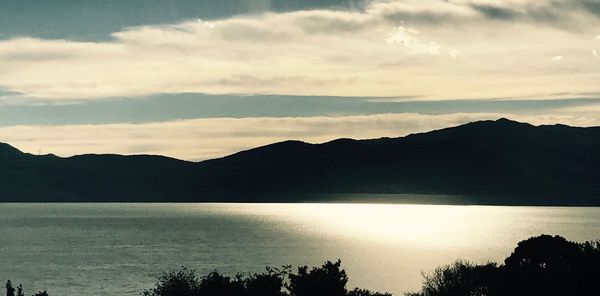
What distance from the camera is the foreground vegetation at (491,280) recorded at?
231ft

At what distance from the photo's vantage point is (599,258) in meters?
76.1

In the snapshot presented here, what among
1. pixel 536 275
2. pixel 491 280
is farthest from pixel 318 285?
pixel 536 275

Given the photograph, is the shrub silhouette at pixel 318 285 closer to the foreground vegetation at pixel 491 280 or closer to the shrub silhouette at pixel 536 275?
the foreground vegetation at pixel 491 280

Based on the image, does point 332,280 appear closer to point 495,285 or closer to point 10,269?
point 495,285

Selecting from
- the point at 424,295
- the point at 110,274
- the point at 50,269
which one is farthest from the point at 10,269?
the point at 424,295

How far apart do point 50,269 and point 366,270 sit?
76.3 m

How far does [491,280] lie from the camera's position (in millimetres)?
78188

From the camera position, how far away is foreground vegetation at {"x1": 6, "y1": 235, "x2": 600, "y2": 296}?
7050 cm

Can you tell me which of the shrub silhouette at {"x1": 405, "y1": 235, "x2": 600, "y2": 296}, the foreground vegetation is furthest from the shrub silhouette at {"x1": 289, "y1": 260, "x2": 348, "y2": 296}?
the shrub silhouette at {"x1": 405, "y1": 235, "x2": 600, "y2": 296}

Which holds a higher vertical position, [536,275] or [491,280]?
[536,275]

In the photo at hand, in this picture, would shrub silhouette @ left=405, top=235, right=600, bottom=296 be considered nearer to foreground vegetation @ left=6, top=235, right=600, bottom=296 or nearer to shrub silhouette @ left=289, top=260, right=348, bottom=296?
foreground vegetation @ left=6, top=235, right=600, bottom=296

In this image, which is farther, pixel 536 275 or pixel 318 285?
pixel 536 275

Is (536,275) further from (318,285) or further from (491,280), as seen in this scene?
(318,285)

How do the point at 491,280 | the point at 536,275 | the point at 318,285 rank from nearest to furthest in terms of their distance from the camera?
the point at 318,285, the point at 536,275, the point at 491,280
